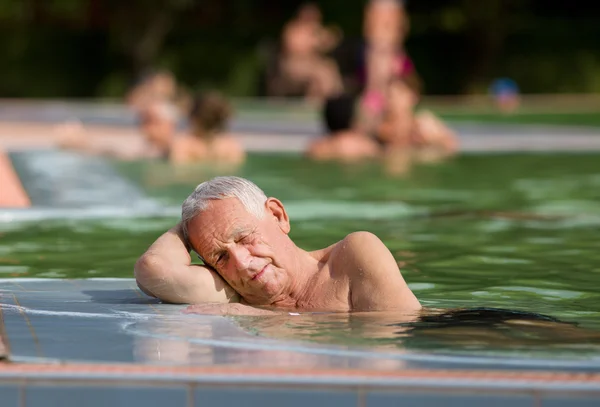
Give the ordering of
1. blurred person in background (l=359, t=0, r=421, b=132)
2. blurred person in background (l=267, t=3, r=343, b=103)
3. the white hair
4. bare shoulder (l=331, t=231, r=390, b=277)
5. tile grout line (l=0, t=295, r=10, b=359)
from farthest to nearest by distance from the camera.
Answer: blurred person in background (l=267, t=3, r=343, b=103) → blurred person in background (l=359, t=0, r=421, b=132) → the white hair → bare shoulder (l=331, t=231, r=390, b=277) → tile grout line (l=0, t=295, r=10, b=359)

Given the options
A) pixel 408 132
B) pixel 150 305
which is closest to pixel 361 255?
pixel 150 305

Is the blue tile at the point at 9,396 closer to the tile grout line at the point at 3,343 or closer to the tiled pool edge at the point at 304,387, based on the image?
the tiled pool edge at the point at 304,387

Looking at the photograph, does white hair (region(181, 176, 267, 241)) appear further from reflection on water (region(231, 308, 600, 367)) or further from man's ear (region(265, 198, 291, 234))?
reflection on water (region(231, 308, 600, 367))

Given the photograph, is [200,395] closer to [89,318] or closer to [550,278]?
[89,318]

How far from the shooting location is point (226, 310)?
4.30 m

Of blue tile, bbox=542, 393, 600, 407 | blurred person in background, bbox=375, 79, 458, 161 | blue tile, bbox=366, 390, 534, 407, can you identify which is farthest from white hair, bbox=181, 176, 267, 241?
blurred person in background, bbox=375, 79, 458, 161

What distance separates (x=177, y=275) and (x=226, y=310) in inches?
9.4

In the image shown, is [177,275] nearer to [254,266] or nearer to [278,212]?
[254,266]

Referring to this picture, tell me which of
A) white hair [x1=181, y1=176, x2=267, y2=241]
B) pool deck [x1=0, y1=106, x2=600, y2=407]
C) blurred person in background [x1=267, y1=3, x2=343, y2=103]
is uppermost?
blurred person in background [x1=267, y1=3, x2=343, y2=103]

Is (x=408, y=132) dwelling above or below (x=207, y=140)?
above

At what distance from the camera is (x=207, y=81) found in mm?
28594

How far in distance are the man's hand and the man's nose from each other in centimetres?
14

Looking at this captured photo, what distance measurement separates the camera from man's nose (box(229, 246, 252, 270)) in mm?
4285

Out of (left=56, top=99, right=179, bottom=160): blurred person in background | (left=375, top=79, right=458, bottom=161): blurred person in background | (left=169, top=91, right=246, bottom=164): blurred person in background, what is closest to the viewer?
(left=169, top=91, right=246, bottom=164): blurred person in background
